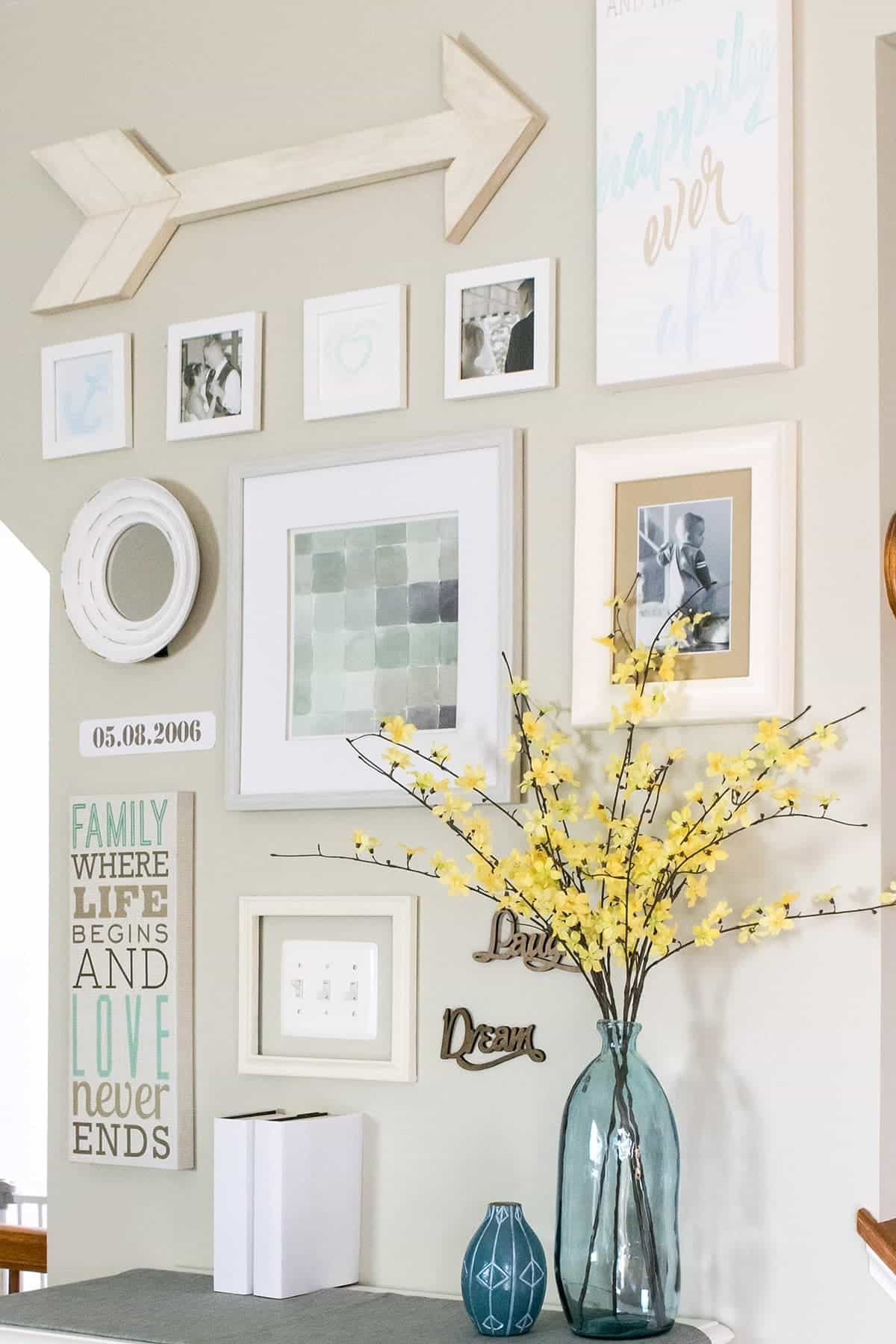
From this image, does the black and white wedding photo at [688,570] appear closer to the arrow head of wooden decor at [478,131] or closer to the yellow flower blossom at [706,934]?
the yellow flower blossom at [706,934]

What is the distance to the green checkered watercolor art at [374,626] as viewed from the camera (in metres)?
2.11

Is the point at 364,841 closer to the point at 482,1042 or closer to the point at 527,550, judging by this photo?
the point at 482,1042

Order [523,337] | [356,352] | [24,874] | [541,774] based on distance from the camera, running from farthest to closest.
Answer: [24,874] < [356,352] < [523,337] < [541,774]

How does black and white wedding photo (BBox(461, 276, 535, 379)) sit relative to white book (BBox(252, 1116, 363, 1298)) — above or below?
above

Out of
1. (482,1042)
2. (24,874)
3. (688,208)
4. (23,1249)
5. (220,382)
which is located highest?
(688,208)

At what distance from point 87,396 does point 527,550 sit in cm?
76

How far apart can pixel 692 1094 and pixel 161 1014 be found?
0.74 m

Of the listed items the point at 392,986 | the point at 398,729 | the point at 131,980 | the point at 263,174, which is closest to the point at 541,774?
the point at 398,729

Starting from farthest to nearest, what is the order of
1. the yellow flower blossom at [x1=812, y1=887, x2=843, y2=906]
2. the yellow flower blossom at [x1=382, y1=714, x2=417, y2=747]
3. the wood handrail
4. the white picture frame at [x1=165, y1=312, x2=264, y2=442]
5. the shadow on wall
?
the shadow on wall, the white picture frame at [x1=165, y1=312, x2=264, y2=442], the yellow flower blossom at [x1=382, y1=714, x2=417, y2=747], the yellow flower blossom at [x1=812, y1=887, x2=843, y2=906], the wood handrail

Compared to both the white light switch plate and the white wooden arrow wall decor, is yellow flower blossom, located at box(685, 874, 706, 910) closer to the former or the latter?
the white light switch plate

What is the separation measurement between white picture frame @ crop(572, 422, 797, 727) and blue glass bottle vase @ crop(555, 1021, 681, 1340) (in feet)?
1.24

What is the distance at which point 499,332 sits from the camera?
2.10m

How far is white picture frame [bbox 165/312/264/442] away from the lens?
227cm

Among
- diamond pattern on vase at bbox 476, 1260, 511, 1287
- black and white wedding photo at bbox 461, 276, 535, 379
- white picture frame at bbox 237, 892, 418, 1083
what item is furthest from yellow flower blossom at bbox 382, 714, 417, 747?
diamond pattern on vase at bbox 476, 1260, 511, 1287
